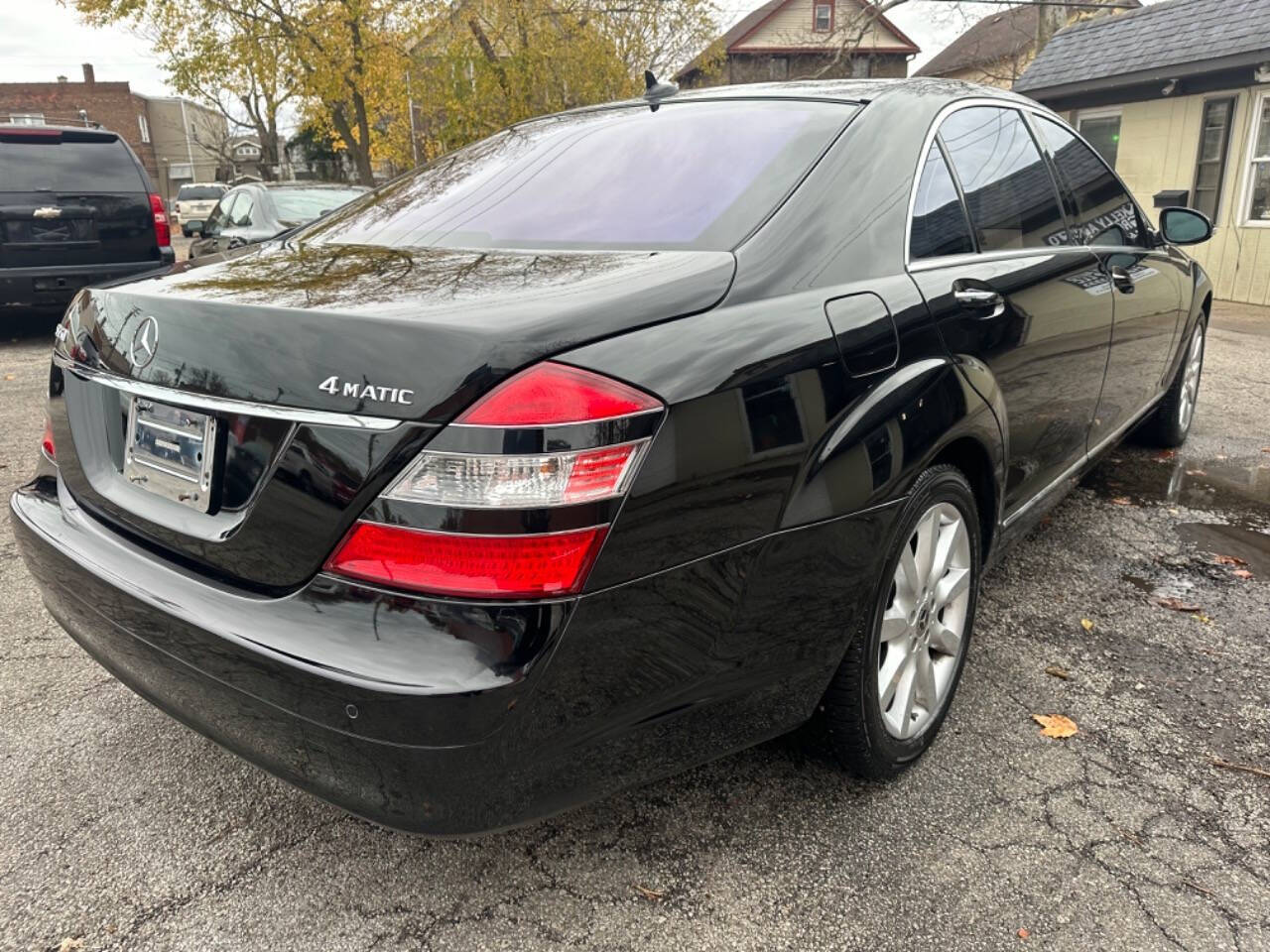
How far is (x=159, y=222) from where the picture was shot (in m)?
8.85

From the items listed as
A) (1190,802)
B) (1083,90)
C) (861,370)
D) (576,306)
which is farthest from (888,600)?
(1083,90)

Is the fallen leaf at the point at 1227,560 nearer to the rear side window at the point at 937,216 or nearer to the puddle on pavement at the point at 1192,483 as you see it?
the puddle on pavement at the point at 1192,483

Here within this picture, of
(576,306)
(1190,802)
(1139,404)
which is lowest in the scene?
(1190,802)

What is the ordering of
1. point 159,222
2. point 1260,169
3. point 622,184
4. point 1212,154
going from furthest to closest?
point 1212,154
point 1260,169
point 159,222
point 622,184

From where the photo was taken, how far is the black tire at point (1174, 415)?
4719 mm

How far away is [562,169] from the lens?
238 centimetres

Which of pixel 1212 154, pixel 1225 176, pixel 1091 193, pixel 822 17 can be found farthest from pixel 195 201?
pixel 1091 193

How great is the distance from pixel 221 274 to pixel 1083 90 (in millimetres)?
13306

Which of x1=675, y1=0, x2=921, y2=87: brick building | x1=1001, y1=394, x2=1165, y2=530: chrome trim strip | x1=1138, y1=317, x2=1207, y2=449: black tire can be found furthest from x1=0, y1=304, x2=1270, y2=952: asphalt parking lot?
x1=675, y1=0, x2=921, y2=87: brick building

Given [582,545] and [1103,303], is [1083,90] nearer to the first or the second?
[1103,303]

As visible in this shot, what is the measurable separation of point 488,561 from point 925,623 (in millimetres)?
1279

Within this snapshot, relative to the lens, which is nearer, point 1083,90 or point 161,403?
point 161,403

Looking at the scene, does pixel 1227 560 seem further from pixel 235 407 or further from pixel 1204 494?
pixel 235 407

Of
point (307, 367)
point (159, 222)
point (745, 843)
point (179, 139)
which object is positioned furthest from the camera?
point (179, 139)
